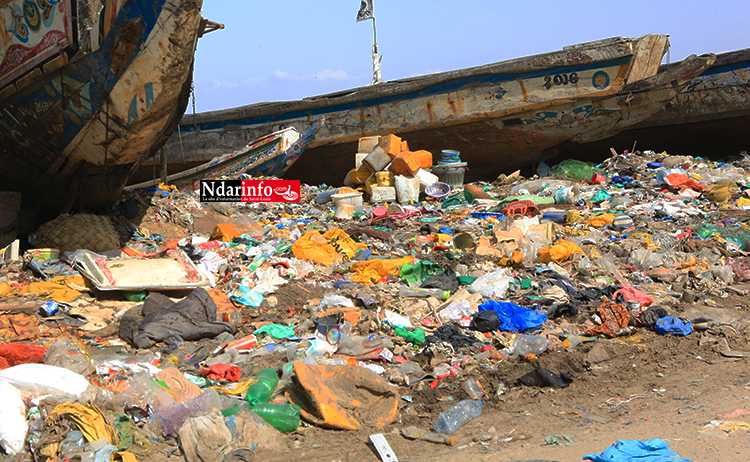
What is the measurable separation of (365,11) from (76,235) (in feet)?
39.9

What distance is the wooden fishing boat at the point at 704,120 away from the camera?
10312mm

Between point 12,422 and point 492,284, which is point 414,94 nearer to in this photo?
point 492,284

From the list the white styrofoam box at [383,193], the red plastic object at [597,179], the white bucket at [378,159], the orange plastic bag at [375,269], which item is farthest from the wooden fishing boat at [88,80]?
the red plastic object at [597,179]

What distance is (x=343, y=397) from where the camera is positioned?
2994mm

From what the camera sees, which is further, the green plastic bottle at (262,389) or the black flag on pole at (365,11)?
the black flag on pole at (365,11)

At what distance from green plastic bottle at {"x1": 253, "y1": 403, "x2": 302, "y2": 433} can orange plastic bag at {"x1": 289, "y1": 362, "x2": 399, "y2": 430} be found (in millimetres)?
70

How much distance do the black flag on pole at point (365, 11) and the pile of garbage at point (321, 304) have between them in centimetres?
917

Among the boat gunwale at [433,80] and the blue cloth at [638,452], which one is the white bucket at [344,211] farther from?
the blue cloth at [638,452]

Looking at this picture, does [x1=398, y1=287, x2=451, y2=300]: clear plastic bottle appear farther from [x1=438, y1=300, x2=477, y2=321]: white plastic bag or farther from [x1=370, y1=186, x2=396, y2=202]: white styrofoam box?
[x1=370, y1=186, x2=396, y2=202]: white styrofoam box

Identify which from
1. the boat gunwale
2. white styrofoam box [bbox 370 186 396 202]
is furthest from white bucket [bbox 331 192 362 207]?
the boat gunwale

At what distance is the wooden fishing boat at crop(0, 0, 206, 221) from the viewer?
5.28 meters

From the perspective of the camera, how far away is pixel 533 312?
4.16m

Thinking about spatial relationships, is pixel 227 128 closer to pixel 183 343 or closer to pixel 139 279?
pixel 139 279

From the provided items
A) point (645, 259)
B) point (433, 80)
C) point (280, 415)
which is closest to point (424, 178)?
point (433, 80)
